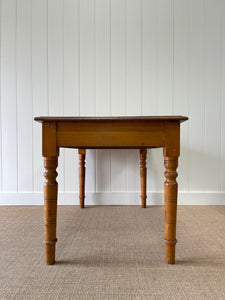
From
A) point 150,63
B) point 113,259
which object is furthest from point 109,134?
point 150,63

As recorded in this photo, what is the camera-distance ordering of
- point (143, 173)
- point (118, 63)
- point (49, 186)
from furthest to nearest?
point (118, 63), point (143, 173), point (49, 186)

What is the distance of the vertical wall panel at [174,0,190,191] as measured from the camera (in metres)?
2.25

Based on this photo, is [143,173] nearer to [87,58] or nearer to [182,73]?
[182,73]

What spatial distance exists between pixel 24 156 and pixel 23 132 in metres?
0.21

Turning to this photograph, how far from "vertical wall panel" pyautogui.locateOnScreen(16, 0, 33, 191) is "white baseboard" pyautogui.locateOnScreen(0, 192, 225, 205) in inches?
3.7

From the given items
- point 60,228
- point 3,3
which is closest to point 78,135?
point 60,228

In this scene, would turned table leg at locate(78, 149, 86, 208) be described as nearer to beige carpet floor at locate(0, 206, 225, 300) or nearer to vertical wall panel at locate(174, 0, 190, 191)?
beige carpet floor at locate(0, 206, 225, 300)

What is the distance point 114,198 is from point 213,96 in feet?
4.03

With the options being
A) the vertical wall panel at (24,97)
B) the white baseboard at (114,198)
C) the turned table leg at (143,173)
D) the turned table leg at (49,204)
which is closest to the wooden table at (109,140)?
the turned table leg at (49,204)

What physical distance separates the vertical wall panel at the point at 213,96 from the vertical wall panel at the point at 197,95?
4 centimetres

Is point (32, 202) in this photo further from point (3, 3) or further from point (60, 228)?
point (3, 3)

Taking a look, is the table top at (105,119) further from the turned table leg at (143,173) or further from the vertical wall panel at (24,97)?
the vertical wall panel at (24,97)

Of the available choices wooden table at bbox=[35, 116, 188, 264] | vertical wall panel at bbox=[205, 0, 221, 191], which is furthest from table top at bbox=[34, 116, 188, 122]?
vertical wall panel at bbox=[205, 0, 221, 191]

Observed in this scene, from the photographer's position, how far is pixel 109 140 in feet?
3.71
